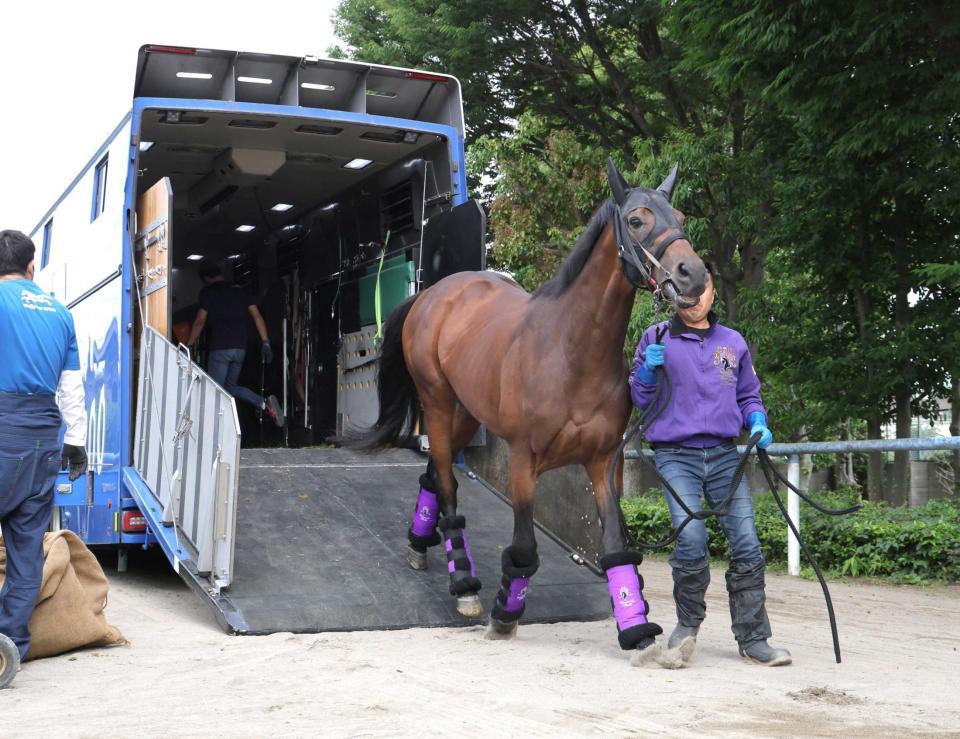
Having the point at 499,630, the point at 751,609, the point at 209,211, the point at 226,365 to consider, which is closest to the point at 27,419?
the point at 499,630

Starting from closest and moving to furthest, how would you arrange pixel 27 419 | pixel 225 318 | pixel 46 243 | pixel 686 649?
pixel 27 419
pixel 686 649
pixel 225 318
pixel 46 243

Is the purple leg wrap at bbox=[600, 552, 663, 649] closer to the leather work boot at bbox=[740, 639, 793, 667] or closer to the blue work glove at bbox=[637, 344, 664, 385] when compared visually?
the leather work boot at bbox=[740, 639, 793, 667]

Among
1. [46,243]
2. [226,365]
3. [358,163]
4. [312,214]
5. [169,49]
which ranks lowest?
[226,365]

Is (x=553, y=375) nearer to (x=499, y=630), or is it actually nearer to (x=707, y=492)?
(x=707, y=492)

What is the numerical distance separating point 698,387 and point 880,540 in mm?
4085

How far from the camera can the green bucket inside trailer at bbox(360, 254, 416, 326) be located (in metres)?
9.29

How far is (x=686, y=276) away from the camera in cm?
485

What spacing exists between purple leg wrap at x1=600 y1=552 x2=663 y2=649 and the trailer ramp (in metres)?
1.12

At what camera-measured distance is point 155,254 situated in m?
7.66

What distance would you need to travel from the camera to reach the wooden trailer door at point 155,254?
741 cm

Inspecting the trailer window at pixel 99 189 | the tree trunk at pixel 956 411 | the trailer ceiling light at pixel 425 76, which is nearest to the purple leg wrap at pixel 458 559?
the trailer ceiling light at pixel 425 76

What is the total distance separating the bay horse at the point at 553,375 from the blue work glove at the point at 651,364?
0.95ft

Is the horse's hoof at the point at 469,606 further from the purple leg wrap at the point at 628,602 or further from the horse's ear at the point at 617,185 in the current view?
the horse's ear at the point at 617,185

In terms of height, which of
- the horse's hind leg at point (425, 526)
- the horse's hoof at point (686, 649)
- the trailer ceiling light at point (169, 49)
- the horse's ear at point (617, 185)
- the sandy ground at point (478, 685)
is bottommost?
the sandy ground at point (478, 685)
